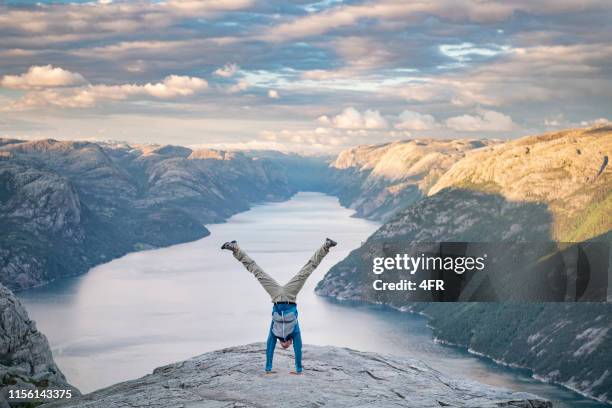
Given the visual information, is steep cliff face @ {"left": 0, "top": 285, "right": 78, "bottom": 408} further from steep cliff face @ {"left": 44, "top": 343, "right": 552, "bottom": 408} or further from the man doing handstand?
the man doing handstand

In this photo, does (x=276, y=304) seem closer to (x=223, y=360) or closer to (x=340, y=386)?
(x=340, y=386)

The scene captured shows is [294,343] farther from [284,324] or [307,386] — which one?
[307,386]

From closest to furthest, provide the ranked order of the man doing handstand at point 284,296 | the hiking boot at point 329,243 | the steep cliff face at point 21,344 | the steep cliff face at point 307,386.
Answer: the steep cliff face at point 307,386, the hiking boot at point 329,243, the man doing handstand at point 284,296, the steep cliff face at point 21,344

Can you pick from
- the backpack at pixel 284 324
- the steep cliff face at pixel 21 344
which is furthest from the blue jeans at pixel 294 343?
the steep cliff face at pixel 21 344

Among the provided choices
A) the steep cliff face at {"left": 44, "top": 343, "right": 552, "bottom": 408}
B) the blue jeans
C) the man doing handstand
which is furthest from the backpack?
the steep cliff face at {"left": 44, "top": 343, "right": 552, "bottom": 408}

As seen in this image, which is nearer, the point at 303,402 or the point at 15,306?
the point at 303,402

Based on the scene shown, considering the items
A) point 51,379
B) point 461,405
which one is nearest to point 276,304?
point 461,405

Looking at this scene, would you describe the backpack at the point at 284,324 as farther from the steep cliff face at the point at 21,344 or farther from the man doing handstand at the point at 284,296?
the steep cliff face at the point at 21,344
